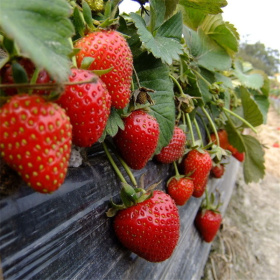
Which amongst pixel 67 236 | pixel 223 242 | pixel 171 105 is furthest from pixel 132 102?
pixel 223 242

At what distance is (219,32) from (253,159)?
1.97ft

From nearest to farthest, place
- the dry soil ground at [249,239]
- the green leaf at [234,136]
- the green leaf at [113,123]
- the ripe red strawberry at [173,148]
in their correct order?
the green leaf at [113,123] → the ripe red strawberry at [173,148] → the green leaf at [234,136] → the dry soil ground at [249,239]

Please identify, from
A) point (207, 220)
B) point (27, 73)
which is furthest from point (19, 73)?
point (207, 220)

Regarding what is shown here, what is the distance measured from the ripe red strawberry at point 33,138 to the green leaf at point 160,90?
36cm

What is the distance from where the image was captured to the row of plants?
293mm

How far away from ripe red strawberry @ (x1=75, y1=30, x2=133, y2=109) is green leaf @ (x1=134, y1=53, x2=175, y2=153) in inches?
6.6

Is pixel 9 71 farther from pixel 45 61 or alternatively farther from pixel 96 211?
pixel 96 211

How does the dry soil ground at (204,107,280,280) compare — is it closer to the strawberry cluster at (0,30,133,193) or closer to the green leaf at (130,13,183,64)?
the green leaf at (130,13,183,64)

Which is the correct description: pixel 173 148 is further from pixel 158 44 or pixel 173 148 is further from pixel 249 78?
pixel 249 78

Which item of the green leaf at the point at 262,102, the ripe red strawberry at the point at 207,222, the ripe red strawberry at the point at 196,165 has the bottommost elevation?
the ripe red strawberry at the point at 207,222

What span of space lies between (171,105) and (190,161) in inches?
9.7

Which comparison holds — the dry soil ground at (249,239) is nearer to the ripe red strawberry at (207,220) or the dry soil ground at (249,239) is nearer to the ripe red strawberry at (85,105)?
the ripe red strawberry at (207,220)

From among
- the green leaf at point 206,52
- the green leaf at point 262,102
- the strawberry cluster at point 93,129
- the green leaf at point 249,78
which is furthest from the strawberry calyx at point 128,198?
the green leaf at point 262,102

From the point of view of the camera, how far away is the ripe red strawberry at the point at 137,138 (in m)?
0.54
